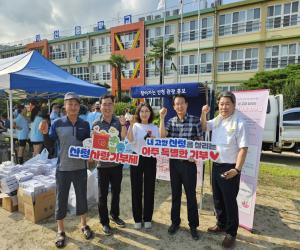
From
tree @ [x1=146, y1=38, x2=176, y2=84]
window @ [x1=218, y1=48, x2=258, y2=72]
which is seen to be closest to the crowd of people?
window @ [x1=218, y1=48, x2=258, y2=72]

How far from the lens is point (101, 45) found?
30281 millimetres

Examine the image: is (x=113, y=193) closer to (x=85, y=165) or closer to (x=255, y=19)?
(x=85, y=165)

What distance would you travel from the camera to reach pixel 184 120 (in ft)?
10.7

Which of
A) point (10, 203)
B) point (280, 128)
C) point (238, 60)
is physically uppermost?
point (238, 60)

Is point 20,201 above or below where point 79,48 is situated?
below

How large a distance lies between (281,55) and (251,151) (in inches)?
773

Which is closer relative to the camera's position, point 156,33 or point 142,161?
point 142,161

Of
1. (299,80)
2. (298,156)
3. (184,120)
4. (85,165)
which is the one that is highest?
(299,80)

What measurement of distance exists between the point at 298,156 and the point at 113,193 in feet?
27.9

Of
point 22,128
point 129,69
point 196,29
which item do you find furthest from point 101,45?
point 22,128

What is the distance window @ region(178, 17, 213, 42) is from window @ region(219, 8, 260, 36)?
104cm

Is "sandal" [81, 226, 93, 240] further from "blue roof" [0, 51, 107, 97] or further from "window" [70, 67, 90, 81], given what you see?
"window" [70, 67, 90, 81]

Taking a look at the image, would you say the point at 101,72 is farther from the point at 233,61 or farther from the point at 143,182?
the point at 143,182

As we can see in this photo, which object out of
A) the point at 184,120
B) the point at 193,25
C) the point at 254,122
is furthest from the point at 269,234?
the point at 193,25
